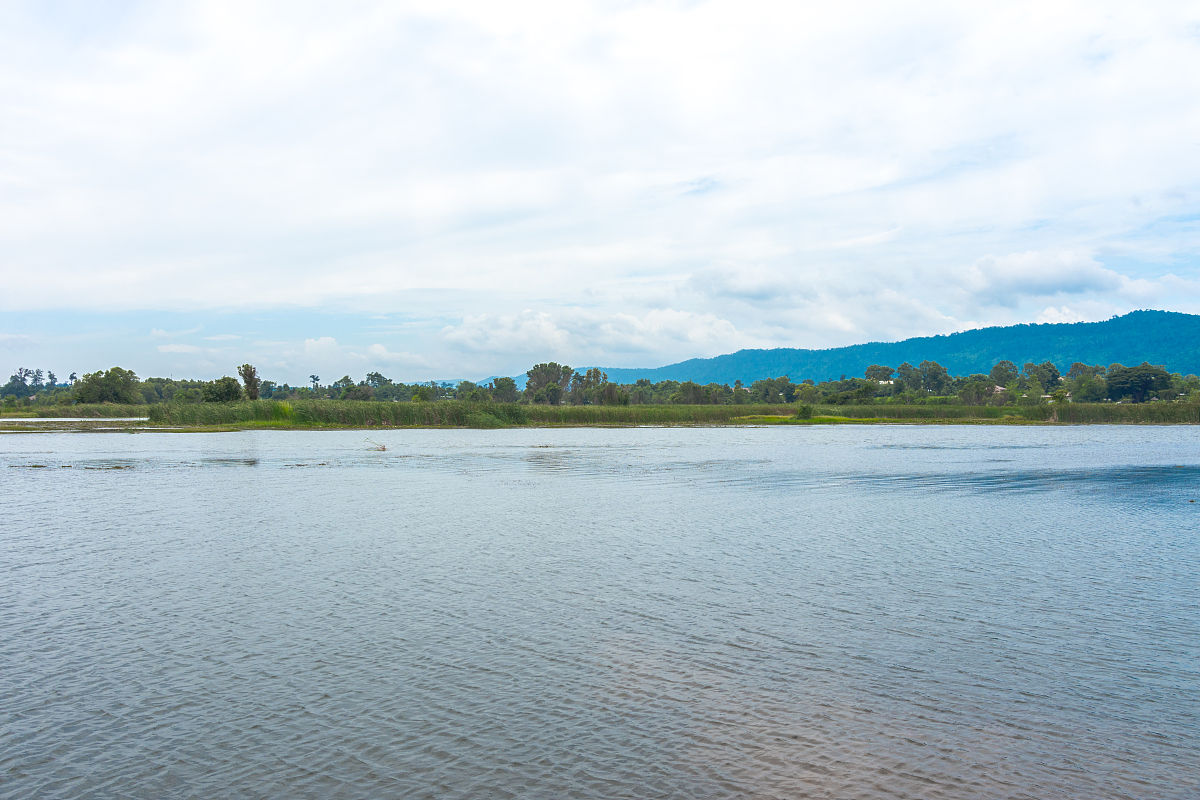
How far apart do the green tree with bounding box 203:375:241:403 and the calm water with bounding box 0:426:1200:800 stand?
8714 cm

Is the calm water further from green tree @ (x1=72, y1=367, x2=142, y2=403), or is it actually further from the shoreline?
green tree @ (x1=72, y1=367, x2=142, y2=403)

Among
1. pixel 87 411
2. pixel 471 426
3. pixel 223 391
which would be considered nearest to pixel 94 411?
pixel 87 411

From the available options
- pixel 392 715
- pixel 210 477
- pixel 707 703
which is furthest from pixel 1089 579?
pixel 210 477

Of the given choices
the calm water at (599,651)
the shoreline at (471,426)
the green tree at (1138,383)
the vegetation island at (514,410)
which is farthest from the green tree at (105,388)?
the green tree at (1138,383)

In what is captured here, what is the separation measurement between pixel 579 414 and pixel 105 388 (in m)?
96.3

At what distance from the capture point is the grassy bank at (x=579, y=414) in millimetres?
97375

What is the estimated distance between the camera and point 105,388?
150m

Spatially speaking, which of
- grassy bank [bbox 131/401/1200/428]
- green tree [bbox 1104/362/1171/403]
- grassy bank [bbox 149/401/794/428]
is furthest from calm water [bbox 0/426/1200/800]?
green tree [bbox 1104/362/1171/403]

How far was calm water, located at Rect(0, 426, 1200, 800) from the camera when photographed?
8.76m

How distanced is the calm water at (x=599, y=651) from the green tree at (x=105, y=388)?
138 meters

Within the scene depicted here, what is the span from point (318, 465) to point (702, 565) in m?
34.7

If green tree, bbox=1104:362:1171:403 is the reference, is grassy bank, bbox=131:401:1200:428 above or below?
below

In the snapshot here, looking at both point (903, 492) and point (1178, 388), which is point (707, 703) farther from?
point (1178, 388)

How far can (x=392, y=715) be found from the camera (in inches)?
401
